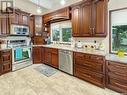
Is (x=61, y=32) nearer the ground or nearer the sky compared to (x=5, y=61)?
nearer the sky

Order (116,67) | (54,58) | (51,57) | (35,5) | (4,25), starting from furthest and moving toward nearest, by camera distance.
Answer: (35,5)
(51,57)
(54,58)
(4,25)
(116,67)

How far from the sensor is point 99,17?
340cm

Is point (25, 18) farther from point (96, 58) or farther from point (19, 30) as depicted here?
point (96, 58)

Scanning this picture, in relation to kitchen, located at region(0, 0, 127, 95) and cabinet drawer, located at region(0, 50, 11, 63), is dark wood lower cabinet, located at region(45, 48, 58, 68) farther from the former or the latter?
cabinet drawer, located at region(0, 50, 11, 63)

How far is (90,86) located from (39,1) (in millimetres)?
3984

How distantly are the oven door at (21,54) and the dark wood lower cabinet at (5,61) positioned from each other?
0.20 metres

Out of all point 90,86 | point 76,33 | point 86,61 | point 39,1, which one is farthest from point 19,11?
point 90,86

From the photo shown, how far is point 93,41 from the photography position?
13.0 feet

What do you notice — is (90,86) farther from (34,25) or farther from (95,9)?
(34,25)

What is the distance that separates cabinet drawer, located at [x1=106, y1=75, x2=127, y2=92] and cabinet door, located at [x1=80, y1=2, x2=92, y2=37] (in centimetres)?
146

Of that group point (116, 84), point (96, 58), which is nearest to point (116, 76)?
point (116, 84)

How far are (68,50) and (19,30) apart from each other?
95.2 inches

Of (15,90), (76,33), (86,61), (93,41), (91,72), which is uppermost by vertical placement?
(76,33)

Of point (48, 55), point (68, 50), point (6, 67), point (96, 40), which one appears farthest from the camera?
point (48, 55)
